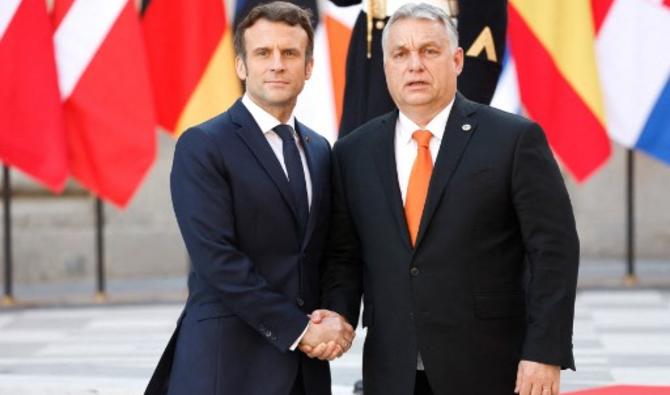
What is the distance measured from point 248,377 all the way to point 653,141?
196 inches

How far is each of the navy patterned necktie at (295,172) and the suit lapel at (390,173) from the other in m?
0.24

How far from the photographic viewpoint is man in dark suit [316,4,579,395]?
3803mm

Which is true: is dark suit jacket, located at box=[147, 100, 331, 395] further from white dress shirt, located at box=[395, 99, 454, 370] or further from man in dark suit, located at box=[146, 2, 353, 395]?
white dress shirt, located at box=[395, 99, 454, 370]

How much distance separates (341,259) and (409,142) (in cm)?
42

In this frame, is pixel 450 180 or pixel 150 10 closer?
pixel 450 180

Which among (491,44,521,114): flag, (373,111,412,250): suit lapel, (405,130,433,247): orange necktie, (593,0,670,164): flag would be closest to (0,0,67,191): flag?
(491,44,521,114): flag

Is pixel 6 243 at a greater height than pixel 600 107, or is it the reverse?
pixel 600 107

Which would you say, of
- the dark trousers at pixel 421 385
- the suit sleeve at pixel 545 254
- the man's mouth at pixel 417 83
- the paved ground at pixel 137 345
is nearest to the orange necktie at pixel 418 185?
the man's mouth at pixel 417 83

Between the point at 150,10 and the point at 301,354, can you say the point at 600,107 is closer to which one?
the point at 150,10

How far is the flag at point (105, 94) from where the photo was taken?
8180 mm

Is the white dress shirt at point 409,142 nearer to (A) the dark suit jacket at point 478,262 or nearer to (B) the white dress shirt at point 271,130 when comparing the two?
(A) the dark suit jacket at point 478,262

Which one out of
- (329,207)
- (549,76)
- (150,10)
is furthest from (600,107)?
(329,207)

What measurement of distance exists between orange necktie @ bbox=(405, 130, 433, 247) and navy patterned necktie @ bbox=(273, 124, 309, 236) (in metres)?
0.32

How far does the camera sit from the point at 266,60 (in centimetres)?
403
